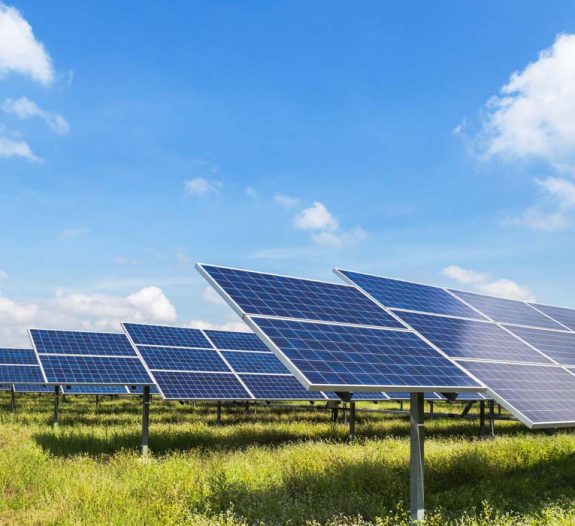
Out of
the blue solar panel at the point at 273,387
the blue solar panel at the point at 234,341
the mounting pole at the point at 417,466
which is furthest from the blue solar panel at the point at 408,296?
the blue solar panel at the point at 234,341

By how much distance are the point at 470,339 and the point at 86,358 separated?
63.3ft

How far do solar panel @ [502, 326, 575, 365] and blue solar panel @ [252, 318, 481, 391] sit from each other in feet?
18.5

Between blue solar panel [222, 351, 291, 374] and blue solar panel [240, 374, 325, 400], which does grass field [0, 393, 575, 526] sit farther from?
blue solar panel [222, 351, 291, 374]

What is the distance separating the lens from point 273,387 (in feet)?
90.9

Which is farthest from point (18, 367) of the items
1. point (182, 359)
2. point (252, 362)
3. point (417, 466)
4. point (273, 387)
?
point (417, 466)

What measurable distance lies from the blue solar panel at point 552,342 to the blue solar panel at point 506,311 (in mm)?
669

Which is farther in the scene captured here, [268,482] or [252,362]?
[252,362]

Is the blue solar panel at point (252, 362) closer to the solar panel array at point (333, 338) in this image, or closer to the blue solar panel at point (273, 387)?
the blue solar panel at point (273, 387)

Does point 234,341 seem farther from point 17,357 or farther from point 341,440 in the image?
point 17,357

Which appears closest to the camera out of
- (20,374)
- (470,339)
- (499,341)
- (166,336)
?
(470,339)

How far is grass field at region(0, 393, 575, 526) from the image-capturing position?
39.9 ft

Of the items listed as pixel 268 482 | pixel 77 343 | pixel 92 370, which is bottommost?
pixel 268 482

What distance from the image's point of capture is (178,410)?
40312mm

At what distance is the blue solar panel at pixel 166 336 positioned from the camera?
2572cm
